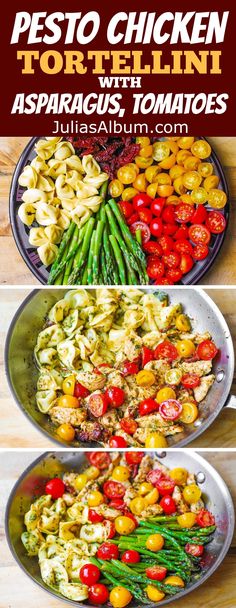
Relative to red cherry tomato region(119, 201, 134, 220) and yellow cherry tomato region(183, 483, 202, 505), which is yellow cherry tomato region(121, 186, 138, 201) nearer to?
red cherry tomato region(119, 201, 134, 220)

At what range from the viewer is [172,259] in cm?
167

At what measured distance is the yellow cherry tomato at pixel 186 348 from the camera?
5.29 ft

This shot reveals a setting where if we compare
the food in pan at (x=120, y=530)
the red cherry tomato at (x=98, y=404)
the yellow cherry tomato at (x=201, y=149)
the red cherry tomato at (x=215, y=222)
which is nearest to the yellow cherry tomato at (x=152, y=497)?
the food in pan at (x=120, y=530)

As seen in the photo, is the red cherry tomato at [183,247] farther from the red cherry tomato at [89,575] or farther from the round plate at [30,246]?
the red cherry tomato at [89,575]

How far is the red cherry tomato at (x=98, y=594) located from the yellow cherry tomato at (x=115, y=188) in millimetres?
775

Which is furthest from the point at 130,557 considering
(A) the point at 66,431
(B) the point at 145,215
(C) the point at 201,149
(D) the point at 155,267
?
(C) the point at 201,149

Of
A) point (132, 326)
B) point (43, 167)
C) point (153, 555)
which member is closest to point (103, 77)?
point (43, 167)

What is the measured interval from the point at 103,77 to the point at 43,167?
0.22 metres

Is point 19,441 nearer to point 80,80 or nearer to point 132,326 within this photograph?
point 132,326

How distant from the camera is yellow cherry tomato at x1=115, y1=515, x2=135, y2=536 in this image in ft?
5.32

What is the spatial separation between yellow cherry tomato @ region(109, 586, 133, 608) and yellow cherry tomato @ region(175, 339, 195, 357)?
1.50ft

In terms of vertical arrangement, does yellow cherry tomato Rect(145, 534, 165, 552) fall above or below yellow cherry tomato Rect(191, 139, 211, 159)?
below

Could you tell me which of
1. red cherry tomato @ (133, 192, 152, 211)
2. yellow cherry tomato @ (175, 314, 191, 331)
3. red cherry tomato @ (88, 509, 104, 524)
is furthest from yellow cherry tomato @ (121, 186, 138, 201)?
red cherry tomato @ (88, 509, 104, 524)

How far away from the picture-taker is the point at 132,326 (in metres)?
1.61
